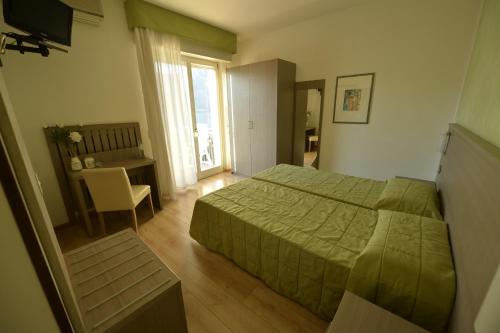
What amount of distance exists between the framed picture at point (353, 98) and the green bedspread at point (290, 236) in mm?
1676

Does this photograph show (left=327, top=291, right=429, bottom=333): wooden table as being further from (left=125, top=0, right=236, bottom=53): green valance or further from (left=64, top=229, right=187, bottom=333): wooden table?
(left=125, top=0, right=236, bottom=53): green valance

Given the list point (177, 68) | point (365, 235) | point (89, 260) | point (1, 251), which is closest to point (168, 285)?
point (89, 260)

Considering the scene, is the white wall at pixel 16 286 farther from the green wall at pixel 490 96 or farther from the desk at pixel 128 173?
the desk at pixel 128 173

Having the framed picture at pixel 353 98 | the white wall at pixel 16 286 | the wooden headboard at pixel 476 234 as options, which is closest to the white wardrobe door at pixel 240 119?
the framed picture at pixel 353 98

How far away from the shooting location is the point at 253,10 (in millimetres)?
2754

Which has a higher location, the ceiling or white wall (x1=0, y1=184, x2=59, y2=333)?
the ceiling

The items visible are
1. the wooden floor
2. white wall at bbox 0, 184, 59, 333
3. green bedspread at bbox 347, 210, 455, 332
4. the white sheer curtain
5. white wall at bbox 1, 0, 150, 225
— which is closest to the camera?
white wall at bbox 0, 184, 59, 333

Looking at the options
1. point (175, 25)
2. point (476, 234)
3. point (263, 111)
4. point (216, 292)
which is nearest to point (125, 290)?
point (216, 292)

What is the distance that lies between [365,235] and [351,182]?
1018 mm

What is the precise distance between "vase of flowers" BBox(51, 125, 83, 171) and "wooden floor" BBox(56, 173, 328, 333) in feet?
2.75

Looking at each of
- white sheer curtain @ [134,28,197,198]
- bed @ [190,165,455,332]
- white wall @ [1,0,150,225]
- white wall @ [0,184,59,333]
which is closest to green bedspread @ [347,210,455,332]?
bed @ [190,165,455,332]

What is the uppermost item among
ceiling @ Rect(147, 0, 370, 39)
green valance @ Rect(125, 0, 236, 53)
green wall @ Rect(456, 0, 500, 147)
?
ceiling @ Rect(147, 0, 370, 39)

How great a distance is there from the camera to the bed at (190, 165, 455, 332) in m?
0.96

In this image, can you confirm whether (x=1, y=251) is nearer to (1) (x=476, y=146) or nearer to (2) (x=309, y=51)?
(1) (x=476, y=146)
